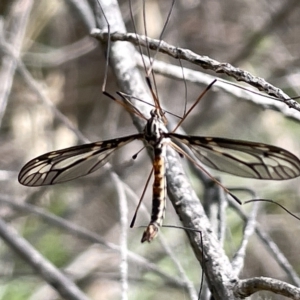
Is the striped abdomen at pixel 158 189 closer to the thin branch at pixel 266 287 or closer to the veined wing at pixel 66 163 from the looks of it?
the veined wing at pixel 66 163

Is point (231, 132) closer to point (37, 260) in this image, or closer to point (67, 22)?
point (67, 22)

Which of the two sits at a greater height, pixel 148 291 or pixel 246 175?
pixel 148 291

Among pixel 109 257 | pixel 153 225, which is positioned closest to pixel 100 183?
pixel 109 257

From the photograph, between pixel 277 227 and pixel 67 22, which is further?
pixel 67 22

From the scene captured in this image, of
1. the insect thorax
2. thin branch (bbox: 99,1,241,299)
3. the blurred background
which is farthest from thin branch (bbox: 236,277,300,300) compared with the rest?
the blurred background

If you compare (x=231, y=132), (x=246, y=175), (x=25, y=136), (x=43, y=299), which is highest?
(x=25, y=136)

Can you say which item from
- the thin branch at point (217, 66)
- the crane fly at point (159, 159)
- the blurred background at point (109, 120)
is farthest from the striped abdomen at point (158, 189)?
the blurred background at point (109, 120)

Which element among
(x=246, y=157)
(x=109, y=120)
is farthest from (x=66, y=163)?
(x=109, y=120)
